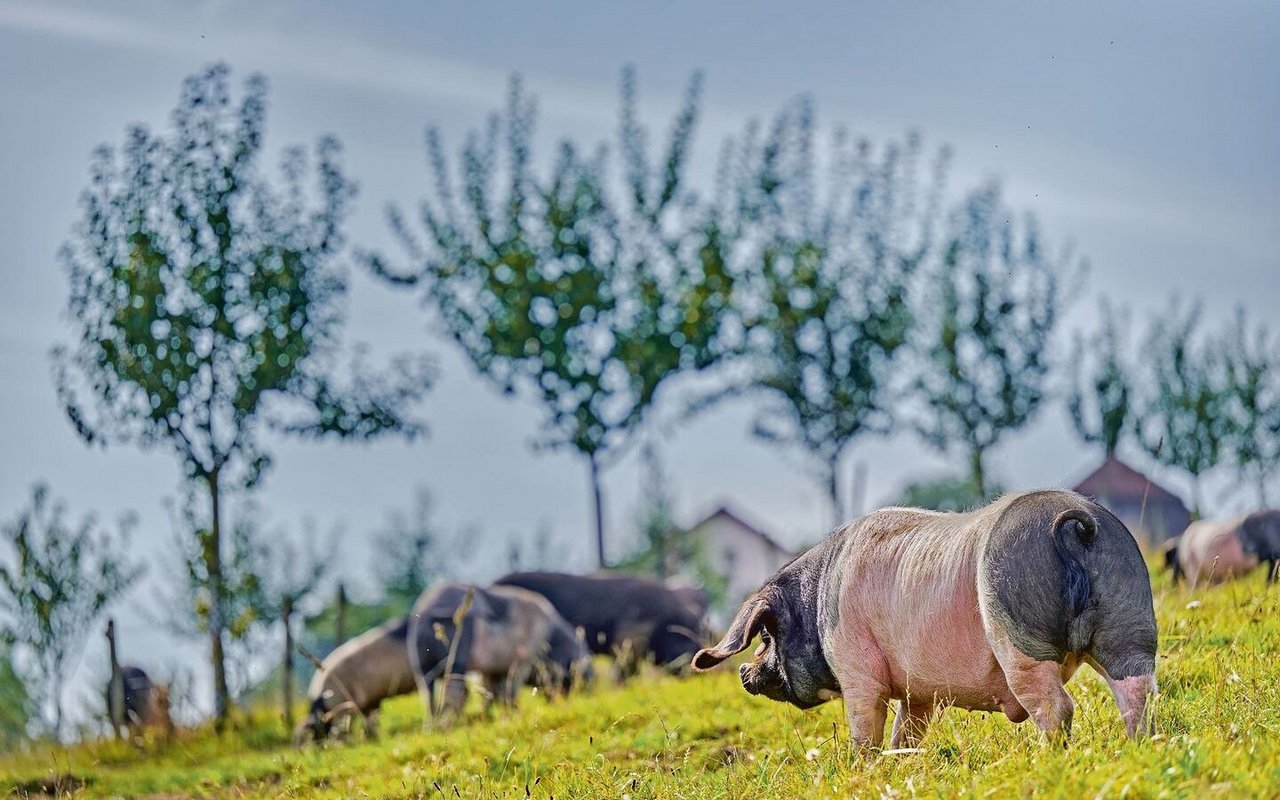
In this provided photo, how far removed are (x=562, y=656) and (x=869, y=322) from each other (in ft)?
62.6

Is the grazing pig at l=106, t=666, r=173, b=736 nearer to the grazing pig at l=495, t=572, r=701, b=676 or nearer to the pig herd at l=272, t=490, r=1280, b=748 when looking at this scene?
the grazing pig at l=495, t=572, r=701, b=676

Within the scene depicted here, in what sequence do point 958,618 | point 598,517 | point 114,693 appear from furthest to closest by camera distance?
point 598,517, point 114,693, point 958,618

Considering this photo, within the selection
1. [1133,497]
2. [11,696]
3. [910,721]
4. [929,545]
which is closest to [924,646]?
[929,545]

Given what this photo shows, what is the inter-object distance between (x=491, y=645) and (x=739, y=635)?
31.5ft

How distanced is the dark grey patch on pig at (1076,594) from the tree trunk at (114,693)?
1569 cm

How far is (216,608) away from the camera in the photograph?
21.9 metres

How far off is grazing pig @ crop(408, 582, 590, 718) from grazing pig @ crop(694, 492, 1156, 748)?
28.1ft

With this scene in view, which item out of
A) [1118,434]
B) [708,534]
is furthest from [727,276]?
[708,534]

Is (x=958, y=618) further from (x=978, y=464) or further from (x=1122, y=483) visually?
(x=1122, y=483)

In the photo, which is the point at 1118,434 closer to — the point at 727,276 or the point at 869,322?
the point at 869,322

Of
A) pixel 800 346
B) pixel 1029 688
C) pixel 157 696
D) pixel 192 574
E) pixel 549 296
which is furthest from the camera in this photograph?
pixel 800 346

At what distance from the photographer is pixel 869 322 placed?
120 ft

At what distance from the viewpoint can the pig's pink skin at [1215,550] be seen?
54.0 feet

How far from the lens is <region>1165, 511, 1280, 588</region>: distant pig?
54.1 feet
